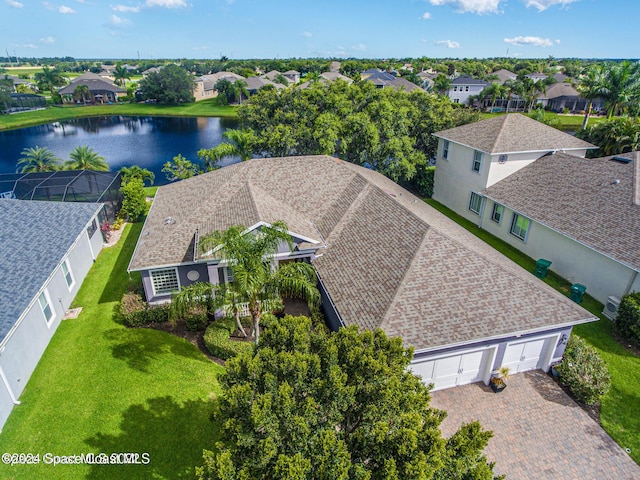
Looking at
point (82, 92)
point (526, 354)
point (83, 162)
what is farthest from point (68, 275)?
point (82, 92)

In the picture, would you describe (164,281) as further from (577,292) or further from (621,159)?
(621,159)

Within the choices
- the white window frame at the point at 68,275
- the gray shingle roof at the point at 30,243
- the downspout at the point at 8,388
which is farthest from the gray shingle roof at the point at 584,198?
the white window frame at the point at 68,275

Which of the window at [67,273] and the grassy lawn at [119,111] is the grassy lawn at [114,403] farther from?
the grassy lawn at [119,111]

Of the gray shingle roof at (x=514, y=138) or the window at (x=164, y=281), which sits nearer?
the window at (x=164, y=281)

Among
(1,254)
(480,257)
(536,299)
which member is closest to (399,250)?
(480,257)

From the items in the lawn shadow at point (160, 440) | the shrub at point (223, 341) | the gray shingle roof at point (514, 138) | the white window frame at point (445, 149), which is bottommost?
the lawn shadow at point (160, 440)

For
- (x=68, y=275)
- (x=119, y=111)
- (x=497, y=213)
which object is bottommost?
(x=119, y=111)

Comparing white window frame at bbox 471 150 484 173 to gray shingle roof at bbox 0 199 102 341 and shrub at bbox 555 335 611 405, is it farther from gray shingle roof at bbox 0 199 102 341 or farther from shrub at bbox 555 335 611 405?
gray shingle roof at bbox 0 199 102 341
